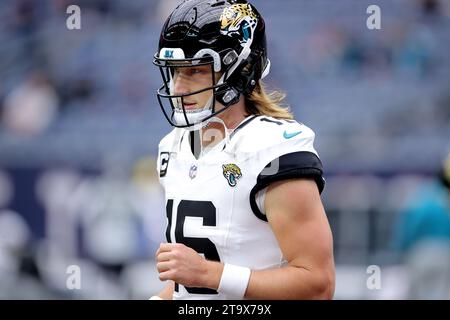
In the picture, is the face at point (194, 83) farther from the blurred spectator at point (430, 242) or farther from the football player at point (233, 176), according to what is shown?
the blurred spectator at point (430, 242)

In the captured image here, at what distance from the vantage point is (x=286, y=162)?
2488 millimetres

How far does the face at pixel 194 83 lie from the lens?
264cm

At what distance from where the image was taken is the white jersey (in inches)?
98.8

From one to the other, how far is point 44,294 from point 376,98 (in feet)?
11.6

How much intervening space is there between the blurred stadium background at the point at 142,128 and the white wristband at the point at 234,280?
4225mm

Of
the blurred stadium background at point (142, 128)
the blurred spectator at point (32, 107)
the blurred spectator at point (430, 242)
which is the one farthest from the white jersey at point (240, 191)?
the blurred spectator at point (32, 107)

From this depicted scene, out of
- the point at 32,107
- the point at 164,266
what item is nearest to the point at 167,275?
the point at 164,266

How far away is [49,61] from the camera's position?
9.21 m

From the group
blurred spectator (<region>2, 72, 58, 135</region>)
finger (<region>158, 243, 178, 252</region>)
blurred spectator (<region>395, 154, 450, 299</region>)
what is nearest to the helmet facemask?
finger (<region>158, 243, 178, 252</region>)

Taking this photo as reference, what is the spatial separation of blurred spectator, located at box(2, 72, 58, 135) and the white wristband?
637 centimetres

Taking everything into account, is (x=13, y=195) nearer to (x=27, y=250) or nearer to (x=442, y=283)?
(x=27, y=250)

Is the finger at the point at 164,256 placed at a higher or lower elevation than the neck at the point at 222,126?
Answer: lower

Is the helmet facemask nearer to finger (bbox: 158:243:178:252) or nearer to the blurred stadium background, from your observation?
finger (bbox: 158:243:178:252)
